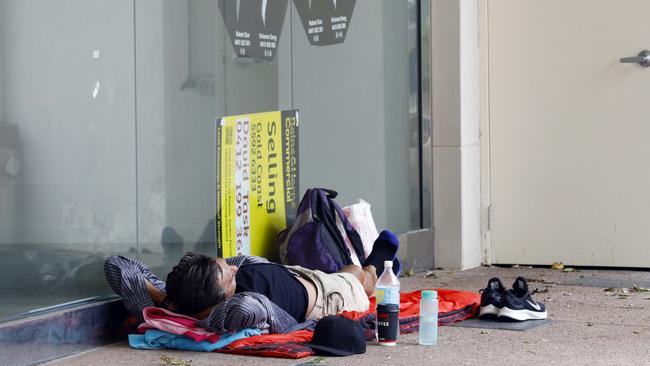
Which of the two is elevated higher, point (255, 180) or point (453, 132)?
point (453, 132)

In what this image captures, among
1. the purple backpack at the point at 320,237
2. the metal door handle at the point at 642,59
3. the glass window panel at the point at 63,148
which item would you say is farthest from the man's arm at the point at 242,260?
the metal door handle at the point at 642,59

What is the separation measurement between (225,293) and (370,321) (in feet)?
2.40

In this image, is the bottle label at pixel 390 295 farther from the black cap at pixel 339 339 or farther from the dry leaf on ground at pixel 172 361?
the dry leaf on ground at pixel 172 361

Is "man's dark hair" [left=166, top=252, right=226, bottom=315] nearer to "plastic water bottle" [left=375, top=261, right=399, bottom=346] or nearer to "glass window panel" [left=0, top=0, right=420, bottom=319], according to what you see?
"glass window panel" [left=0, top=0, right=420, bottom=319]

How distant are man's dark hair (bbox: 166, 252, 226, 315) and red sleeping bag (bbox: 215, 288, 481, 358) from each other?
243 millimetres

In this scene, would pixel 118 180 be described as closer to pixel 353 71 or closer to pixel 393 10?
pixel 353 71

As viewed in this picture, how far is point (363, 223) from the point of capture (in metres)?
6.86

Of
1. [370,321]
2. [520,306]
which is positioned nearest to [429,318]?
[370,321]

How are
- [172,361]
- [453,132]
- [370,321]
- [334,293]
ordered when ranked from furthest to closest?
[453,132]
[334,293]
[370,321]
[172,361]

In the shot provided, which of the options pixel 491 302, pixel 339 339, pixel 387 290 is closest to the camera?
pixel 339 339

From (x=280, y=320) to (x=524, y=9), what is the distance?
3864 mm

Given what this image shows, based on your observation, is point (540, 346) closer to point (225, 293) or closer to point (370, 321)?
point (370, 321)

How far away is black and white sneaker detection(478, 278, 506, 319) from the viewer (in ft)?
18.8

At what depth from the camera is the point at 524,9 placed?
8.15 metres
